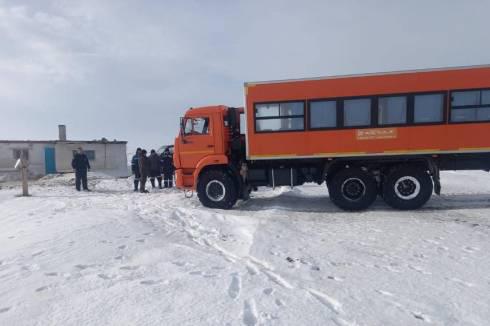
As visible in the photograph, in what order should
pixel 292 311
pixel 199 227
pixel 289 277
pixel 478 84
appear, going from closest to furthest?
pixel 292 311 < pixel 289 277 < pixel 199 227 < pixel 478 84

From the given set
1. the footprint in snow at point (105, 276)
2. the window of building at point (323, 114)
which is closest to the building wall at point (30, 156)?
the window of building at point (323, 114)

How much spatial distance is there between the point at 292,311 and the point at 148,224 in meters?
4.17

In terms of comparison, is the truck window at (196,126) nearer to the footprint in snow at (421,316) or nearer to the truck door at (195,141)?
the truck door at (195,141)

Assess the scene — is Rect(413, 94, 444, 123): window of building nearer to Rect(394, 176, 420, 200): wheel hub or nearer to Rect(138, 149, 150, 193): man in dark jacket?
Rect(394, 176, 420, 200): wheel hub

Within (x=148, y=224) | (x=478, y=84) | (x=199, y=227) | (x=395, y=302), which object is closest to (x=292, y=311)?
(x=395, y=302)

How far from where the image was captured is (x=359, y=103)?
7.56 m

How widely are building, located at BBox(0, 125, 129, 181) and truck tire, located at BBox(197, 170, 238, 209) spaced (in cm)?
1824

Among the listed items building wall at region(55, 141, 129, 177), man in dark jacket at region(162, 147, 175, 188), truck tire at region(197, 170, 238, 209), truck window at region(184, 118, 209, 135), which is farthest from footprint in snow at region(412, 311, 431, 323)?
building wall at region(55, 141, 129, 177)

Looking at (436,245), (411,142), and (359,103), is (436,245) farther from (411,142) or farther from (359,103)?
(359,103)

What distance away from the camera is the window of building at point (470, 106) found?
7164 mm

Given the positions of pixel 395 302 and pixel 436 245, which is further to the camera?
pixel 436 245

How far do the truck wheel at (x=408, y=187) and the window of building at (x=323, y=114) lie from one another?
200 centimetres

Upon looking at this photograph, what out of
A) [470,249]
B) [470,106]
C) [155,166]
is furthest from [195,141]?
[470,106]

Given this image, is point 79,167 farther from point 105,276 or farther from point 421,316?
point 421,316
